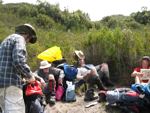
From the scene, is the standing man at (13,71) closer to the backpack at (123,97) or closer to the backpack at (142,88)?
the backpack at (123,97)

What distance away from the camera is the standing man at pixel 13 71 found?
5.95m

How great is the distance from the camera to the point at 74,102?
344 inches

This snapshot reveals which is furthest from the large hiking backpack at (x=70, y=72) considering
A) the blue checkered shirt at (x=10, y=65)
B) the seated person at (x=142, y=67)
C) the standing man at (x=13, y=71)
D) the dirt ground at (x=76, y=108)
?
the blue checkered shirt at (x=10, y=65)

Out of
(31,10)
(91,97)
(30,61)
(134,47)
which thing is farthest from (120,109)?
(31,10)

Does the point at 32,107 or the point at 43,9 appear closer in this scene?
the point at 32,107

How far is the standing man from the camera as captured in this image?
234 inches

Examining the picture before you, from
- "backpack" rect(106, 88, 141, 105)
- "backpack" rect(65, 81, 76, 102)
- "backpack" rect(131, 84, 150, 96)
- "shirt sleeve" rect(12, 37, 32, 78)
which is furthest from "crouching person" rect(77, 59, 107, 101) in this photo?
"shirt sleeve" rect(12, 37, 32, 78)

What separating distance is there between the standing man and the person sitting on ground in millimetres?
2317

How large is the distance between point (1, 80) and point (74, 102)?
2.92 metres

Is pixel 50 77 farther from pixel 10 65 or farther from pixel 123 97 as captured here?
pixel 10 65

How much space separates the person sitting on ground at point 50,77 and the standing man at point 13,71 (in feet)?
7.60

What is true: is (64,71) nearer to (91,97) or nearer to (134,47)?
(91,97)

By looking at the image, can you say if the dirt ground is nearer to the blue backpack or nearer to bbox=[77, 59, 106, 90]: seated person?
bbox=[77, 59, 106, 90]: seated person

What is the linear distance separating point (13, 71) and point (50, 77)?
246cm
